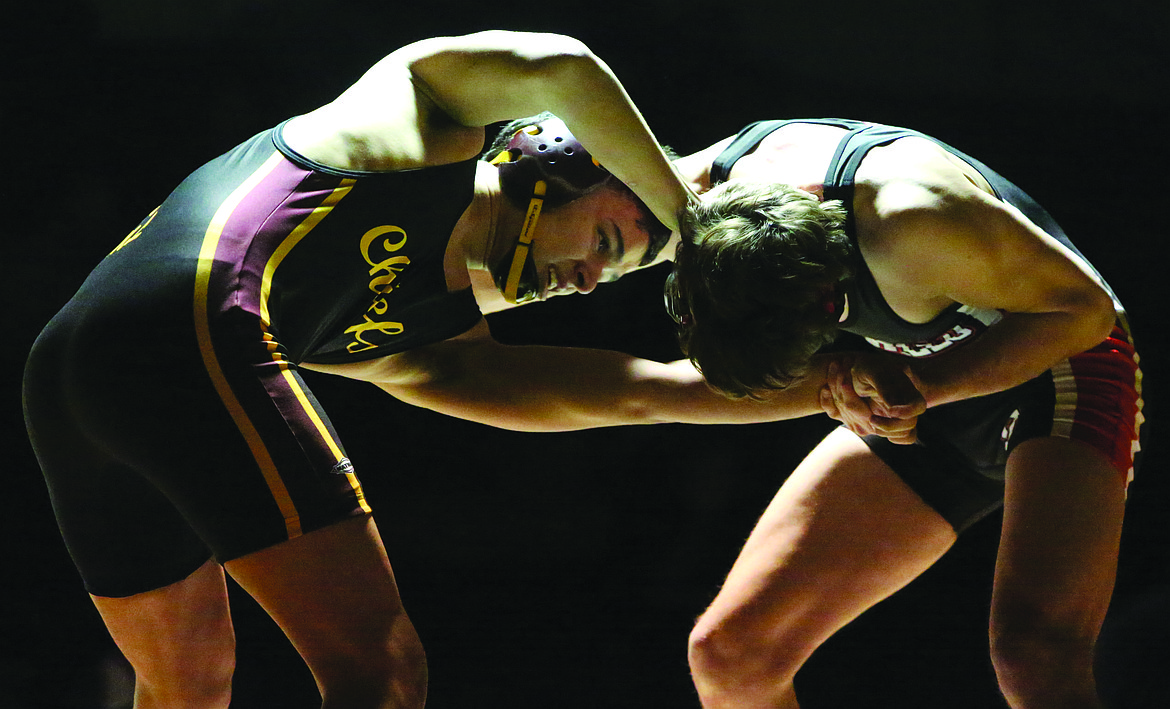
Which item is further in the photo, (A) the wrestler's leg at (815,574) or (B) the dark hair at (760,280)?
(A) the wrestler's leg at (815,574)

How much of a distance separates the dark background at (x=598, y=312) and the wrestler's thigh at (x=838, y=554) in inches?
28.6

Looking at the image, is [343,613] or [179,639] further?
[179,639]

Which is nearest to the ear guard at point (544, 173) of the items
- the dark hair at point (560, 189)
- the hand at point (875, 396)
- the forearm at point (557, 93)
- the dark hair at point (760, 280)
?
the dark hair at point (560, 189)

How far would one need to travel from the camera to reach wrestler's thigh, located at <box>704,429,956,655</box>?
1.78 metres

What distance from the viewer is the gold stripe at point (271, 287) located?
1346 millimetres

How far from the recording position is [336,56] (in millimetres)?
2244

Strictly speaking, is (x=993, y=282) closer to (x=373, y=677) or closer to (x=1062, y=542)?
(x=1062, y=542)

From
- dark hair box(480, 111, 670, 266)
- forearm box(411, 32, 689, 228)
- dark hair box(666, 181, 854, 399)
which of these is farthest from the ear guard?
dark hair box(666, 181, 854, 399)

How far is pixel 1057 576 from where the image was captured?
1.49 meters

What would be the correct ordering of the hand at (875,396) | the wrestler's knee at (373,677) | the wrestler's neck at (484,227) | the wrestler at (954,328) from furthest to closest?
the wrestler's neck at (484,227) → the hand at (875,396) → the wrestler at (954,328) → the wrestler's knee at (373,677)

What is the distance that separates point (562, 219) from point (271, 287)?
504mm

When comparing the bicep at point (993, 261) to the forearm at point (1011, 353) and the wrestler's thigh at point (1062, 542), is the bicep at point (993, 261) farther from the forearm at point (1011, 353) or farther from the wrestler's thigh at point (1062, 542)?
the wrestler's thigh at point (1062, 542)

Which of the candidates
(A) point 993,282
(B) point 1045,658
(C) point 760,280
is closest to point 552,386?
(C) point 760,280

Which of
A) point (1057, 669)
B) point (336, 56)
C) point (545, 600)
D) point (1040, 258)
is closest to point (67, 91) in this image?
point (336, 56)
